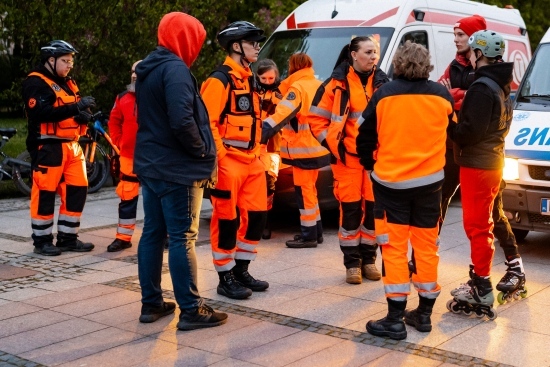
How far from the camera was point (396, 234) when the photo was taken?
579cm

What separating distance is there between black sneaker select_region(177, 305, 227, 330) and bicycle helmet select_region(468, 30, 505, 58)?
251 cm

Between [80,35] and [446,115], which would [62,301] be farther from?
[80,35]

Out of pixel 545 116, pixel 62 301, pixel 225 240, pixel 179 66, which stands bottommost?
pixel 62 301

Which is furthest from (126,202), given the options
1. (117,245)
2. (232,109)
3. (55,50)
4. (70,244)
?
(232,109)

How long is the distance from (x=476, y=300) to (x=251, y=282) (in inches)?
67.5

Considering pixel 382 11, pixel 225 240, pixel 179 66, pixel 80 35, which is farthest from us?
pixel 80 35

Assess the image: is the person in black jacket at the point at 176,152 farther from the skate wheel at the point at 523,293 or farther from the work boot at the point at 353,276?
the skate wheel at the point at 523,293

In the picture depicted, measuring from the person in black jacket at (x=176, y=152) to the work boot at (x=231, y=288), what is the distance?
0.62 m

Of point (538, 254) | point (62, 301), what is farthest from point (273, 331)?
point (538, 254)

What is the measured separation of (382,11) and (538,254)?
11.4 feet

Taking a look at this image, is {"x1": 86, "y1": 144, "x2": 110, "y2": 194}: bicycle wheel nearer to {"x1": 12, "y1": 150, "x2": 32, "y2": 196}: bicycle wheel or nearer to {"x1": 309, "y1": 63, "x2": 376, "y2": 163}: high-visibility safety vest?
{"x1": 12, "y1": 150, "x2": 32, "y2": 196}: bicycle wheel

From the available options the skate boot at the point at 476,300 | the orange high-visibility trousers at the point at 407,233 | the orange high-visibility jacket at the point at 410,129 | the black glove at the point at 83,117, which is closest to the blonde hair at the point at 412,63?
the orange high-visibility jacket at the point at 410,129

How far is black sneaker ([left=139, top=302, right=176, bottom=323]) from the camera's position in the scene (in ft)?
19.9

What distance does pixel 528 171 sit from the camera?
26.4 feet
